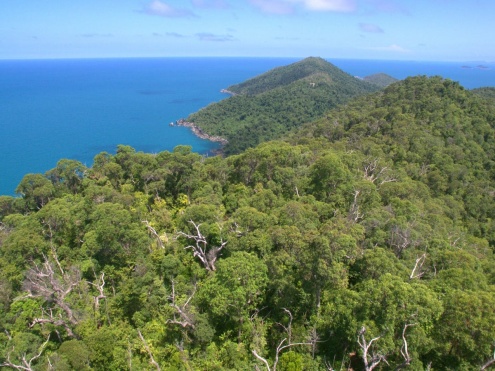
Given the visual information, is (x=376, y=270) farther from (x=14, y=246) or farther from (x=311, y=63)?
(x=311, y=63)

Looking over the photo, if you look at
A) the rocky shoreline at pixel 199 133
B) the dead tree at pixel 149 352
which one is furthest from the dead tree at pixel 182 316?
the rocky shoreline at pixel 199 133

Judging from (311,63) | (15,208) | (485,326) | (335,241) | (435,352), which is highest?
(311,63)

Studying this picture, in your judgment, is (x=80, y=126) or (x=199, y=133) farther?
(x=199, y=133)

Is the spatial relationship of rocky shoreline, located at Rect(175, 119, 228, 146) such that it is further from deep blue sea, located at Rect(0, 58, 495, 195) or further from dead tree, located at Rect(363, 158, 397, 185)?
dead tree, located at Rect(363, 158, 397, 185)

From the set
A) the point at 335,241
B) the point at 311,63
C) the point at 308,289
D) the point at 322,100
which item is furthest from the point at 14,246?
the point at 311,63

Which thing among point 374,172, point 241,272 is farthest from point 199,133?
point 241,272

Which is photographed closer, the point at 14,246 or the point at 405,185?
the point at 14,246

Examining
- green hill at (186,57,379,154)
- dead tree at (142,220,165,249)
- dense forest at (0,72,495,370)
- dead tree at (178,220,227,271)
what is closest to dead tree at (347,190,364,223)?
dense forest at (0,72,495,370)

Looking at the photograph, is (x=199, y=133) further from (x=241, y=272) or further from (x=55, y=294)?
(x=241, y=272)
